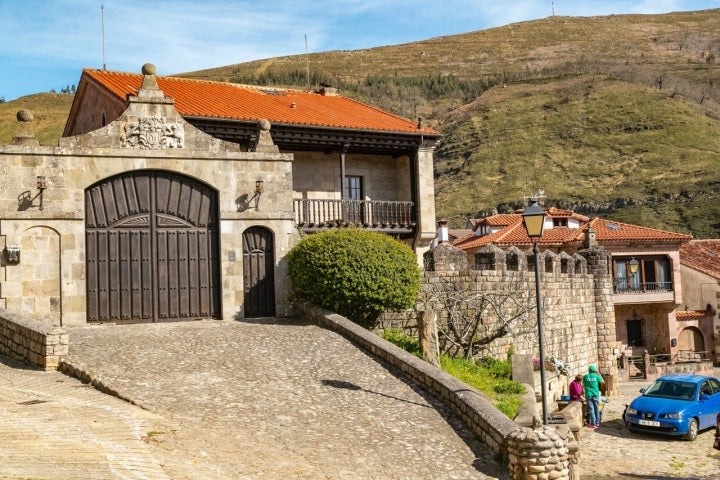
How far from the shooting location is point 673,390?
59.8ft

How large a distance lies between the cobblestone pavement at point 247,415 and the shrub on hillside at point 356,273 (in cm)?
175

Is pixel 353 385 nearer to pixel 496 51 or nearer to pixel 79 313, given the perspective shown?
pixel 79 313

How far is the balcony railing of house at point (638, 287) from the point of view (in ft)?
116

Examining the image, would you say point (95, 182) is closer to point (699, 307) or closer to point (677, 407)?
point (677, 407)

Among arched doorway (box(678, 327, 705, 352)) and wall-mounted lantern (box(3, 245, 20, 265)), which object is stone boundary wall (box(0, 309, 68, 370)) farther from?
arched doorway (box(678, 327, 705, 352))

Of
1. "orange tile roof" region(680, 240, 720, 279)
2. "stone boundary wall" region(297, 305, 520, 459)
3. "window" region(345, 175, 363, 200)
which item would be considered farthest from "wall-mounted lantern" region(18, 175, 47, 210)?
"orange tile roof" region(680, 240, 720, 279)

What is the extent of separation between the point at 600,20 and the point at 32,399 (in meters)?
150

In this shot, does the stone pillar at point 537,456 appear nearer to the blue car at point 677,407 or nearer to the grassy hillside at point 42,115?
the blue car at point 677,407

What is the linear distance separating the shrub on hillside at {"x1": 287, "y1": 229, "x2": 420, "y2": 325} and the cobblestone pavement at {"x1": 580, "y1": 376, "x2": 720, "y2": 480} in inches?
192

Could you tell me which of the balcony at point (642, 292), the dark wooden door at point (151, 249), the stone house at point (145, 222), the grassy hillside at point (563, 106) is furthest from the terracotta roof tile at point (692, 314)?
the dark wooden door at point (151, 249)

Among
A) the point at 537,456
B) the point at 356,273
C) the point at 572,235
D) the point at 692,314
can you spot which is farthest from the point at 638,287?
the point at 537,456

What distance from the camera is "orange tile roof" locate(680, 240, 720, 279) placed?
38.0 m

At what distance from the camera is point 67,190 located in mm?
15742

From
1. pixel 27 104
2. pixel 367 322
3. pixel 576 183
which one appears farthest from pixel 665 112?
pixel 367 322
